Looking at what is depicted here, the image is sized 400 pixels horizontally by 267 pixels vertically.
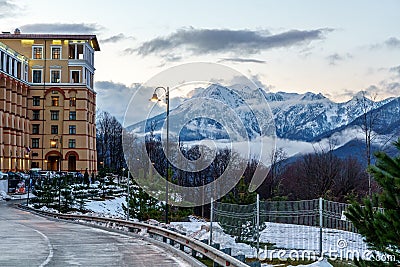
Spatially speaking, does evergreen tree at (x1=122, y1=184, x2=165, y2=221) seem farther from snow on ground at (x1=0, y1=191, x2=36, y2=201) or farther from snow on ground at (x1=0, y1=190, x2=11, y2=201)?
snow on ground at (x1=0, y1=191, x2=36, y2=201)

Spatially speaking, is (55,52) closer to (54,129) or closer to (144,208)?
(54,129)

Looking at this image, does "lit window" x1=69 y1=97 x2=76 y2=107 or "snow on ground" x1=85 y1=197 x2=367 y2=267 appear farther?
"lit window" x1=69 y1=97 x2=76 y2=107

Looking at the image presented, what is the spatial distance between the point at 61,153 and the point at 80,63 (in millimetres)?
14810

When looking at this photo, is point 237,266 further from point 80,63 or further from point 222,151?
point 80,63

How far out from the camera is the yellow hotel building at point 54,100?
342 feet

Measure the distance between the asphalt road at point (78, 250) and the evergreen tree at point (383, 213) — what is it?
933cm

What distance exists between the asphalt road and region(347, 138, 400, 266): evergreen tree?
933 cm

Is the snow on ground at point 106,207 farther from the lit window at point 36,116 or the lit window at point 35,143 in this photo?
the lit window at point 36,116

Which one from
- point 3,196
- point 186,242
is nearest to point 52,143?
point 3,196

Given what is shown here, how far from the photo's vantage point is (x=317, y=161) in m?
86.8

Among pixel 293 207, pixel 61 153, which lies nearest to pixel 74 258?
pixel 293 207

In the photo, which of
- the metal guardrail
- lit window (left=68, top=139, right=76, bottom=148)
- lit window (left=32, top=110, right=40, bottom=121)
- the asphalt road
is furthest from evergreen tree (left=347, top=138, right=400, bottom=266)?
lit window (left=32, top=110, right=40, bottom=121)

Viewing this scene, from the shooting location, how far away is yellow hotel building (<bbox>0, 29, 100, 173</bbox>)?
342 ft

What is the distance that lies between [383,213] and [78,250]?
15116mm
